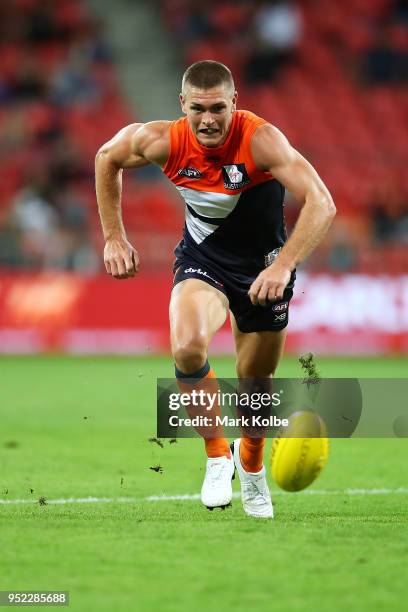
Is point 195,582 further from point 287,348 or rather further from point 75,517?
point 287,348

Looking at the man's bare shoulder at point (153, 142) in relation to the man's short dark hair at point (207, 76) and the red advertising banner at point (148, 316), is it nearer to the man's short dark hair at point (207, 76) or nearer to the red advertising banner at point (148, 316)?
the man's short dark hair at point (207, 76)

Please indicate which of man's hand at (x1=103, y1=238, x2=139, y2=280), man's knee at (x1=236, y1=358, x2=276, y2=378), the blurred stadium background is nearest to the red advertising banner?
the blurred stadium background

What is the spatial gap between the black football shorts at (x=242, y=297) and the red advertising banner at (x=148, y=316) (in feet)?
36.4

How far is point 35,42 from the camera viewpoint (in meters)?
24.5

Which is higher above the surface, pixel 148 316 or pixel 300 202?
pixel 148 316

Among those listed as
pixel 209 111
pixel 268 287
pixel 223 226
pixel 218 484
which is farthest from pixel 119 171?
pixel 218 484

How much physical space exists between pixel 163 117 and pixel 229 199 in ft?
61.4

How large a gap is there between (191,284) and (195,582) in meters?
2.18

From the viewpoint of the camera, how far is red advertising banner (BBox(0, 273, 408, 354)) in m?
17.6

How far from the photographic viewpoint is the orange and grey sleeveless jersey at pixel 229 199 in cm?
617

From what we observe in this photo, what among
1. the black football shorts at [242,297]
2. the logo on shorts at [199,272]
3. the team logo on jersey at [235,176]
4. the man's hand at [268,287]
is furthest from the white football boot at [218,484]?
the team logo on jersey at [235,176]

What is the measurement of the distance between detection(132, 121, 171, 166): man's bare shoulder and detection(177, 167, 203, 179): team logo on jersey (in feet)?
0.35

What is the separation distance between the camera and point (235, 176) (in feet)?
20.4

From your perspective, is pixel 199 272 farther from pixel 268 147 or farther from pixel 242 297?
pixel 268 147
